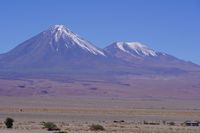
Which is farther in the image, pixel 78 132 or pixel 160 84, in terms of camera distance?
pixel 160 84

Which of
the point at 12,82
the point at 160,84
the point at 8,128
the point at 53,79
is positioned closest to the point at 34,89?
the point at 12,82

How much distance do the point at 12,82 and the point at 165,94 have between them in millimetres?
44623

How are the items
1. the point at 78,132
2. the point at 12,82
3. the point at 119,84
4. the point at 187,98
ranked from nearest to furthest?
the point at 78,132 → the point at 187,98 → the point at 12,82 → the point at 119,84

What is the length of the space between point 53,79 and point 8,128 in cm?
15615

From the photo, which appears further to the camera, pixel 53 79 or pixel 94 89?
pixel 53 79

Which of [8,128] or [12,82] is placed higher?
[12,82]

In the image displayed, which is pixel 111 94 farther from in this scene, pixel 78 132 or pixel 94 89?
pixel 78 132

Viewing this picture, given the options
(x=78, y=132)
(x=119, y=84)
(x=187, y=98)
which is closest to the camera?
(x=78, y=132)

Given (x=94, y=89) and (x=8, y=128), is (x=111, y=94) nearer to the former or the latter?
(x=94, y=89)

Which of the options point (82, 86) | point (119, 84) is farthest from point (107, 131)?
point (119, 84)

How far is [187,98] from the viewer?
166750mm

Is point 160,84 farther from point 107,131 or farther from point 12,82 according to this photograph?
point 107,131

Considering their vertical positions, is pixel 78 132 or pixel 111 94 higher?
pixel 111 94

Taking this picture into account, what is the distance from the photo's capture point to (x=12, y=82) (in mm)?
179500
